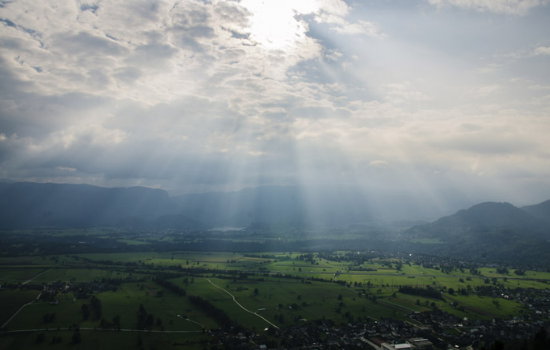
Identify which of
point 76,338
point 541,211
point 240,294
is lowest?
point 76,338

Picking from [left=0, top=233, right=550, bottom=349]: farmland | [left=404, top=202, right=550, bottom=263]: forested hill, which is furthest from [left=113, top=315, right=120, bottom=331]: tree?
[left=404, top=202, right=550, bottom=263]: forested hill

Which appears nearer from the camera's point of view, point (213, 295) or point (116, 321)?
point (116, 321)

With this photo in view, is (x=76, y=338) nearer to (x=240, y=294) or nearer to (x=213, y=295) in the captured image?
(x=213, y=295)

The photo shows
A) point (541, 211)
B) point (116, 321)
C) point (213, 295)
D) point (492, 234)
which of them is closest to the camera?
point (116, 321)

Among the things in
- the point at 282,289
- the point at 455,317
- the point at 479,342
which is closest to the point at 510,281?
the point at 455,317

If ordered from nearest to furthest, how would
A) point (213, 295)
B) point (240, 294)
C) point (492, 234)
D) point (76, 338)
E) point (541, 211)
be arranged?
point (76, 338) < point (213, 295) < point (240, 294) < point (492, 234) < point (541, 211)

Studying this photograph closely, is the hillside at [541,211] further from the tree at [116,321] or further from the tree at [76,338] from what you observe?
the tree at [76,338]

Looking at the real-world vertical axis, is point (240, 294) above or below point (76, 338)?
above

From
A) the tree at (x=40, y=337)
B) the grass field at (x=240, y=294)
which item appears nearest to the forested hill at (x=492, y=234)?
the grass field at (x=240, y=294)

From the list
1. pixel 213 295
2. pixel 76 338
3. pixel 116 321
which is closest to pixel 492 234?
pixel 213 295

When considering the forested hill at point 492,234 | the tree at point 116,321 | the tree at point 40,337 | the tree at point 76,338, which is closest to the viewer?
the tree at point 40,337

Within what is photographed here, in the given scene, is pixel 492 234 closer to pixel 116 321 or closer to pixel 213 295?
pixel 213 295
